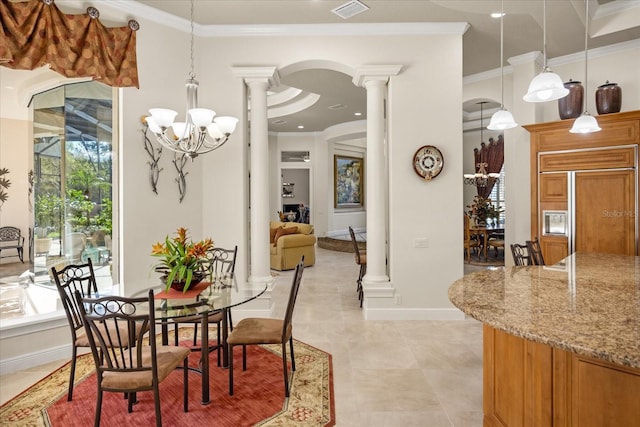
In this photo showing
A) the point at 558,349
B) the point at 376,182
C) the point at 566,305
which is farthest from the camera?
the point at 376,182

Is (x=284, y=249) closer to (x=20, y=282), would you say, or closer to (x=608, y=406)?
(x=20, y=282)

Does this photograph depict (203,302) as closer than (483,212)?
Yes

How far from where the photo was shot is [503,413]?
1978mm

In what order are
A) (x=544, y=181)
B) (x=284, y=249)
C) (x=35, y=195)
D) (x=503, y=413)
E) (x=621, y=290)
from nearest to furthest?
(x=503, y=413) → (x=621, y=290) → (x=35, y=195) → (x=544, y=181) → (x=284, y=249)

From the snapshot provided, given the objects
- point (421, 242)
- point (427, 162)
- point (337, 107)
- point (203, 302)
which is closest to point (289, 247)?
point (337, 107)

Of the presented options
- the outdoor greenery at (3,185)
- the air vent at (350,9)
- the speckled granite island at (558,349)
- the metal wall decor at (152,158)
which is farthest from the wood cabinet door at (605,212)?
the outdoor greenery at (3,185)

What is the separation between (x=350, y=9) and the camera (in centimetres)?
406

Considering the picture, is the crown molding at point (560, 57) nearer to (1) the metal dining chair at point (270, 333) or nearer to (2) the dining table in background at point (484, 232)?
(2) the dining table in background at point (484, 232)

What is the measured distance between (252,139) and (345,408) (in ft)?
10.5

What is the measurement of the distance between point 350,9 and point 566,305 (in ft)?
11.8

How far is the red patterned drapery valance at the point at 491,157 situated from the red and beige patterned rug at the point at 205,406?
8213 mm

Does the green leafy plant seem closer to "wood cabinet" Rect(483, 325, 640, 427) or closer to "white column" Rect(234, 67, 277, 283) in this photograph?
"white column" Rect(234, 67, 277, 283)

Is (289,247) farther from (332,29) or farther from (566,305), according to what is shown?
(566,305)

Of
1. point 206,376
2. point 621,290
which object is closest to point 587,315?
point 621,290
